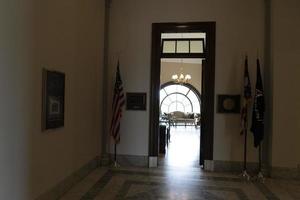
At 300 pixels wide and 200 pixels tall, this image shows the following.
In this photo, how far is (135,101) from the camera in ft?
19.2

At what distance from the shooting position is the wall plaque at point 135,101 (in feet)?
19.1

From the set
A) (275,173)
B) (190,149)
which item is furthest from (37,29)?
(190,149)

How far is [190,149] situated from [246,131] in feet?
9.41

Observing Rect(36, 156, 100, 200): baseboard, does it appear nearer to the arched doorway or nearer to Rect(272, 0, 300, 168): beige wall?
Rect(272, 0, 300, 168): beige wall

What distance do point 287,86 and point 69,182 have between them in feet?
13.5

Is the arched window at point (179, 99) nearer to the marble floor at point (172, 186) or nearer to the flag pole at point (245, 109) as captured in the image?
the flag pole at point (245, 109)

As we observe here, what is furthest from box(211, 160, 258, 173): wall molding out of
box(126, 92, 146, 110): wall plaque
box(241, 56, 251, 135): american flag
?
box(126, 92, 146, 110): wall plaque

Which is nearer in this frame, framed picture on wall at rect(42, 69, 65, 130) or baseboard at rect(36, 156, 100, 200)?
framed picture on wall at rect(42, 69, 65, 130)

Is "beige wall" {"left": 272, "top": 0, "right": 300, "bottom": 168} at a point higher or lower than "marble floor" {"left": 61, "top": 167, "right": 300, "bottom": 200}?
higher

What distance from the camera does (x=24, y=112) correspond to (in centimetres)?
296

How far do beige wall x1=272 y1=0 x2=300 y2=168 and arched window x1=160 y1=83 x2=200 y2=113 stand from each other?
33.8ft

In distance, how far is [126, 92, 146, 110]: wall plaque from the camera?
5828 millimetres

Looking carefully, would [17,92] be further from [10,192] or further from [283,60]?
[283,60]

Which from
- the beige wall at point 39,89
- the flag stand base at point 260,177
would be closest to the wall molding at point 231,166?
the flag stand base at point 260,177
